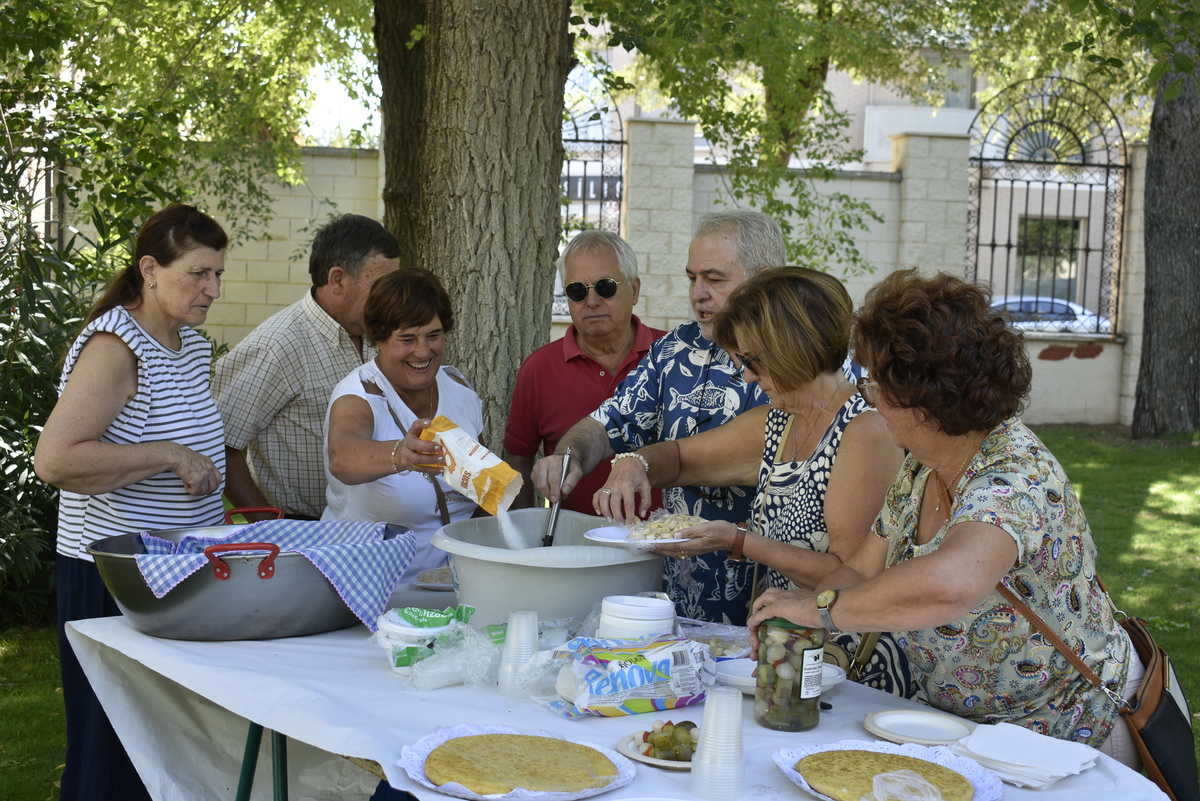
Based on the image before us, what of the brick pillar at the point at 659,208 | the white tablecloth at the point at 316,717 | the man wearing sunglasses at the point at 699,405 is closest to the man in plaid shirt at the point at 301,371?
the white tablecloth at the point at 316,717

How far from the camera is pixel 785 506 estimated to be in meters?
2.41

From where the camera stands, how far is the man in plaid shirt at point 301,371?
335 centimetres

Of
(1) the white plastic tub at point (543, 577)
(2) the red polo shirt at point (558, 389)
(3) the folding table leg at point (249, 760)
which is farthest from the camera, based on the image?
(2) the red polo shirt at point (558, 389)

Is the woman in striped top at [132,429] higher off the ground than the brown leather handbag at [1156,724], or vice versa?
the woman in striped top at [132,429]

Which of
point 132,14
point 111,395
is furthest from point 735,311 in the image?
point 132,14

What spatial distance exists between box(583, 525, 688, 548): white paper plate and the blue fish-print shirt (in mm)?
528

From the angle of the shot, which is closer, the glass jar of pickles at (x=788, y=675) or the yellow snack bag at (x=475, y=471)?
the glass jar of pickles at (x=788, y=675)

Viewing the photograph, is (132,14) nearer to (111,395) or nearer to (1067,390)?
(111,395)

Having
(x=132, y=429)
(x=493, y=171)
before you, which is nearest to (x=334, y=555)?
(x=132, y=429)

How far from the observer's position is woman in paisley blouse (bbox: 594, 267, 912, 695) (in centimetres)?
221

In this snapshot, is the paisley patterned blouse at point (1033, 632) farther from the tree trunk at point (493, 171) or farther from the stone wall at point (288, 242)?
the stone wall at point (288, 242)

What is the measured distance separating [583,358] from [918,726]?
6.42ft

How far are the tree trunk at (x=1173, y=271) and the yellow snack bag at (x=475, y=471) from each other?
917 centimetres

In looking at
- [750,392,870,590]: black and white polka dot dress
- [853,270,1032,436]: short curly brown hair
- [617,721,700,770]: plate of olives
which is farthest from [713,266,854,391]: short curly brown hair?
[617,721,700,770]: plate of olives
